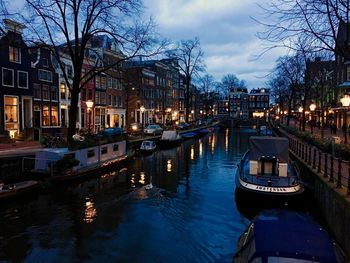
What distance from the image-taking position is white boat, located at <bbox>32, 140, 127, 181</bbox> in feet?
70.8

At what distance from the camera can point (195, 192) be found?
21.2m

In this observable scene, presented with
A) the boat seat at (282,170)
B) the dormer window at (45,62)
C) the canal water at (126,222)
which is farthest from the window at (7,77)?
the boat seat at (282,170)

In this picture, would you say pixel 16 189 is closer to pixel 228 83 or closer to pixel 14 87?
pixel 14 87

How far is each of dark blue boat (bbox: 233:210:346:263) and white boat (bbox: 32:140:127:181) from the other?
15597mm

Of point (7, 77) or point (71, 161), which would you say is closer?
point (71, 161)

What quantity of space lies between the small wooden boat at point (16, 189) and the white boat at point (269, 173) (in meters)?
10.3

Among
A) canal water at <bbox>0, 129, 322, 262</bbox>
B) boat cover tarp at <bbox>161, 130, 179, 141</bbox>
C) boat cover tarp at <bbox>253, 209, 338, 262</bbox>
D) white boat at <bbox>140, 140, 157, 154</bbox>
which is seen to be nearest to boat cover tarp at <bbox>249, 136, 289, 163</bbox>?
canal water at <bbox>0, 129, 322, 262</bbox>

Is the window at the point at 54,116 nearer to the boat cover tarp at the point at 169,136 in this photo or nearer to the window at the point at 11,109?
the window at the point at 11,109

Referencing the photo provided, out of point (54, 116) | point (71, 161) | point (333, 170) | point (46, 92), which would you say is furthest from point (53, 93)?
point (333, 170)

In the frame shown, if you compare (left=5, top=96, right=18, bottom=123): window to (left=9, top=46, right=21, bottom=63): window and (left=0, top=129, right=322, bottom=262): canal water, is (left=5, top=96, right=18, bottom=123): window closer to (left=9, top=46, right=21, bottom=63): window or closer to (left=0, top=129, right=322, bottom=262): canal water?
(left=9, top=46, right=21, bottom=63): window

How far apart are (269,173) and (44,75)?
34.2m

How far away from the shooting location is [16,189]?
703 inches

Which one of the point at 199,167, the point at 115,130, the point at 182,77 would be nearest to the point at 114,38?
the point at 199,167

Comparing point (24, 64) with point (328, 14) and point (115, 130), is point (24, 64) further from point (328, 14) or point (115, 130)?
point (328, 14)
